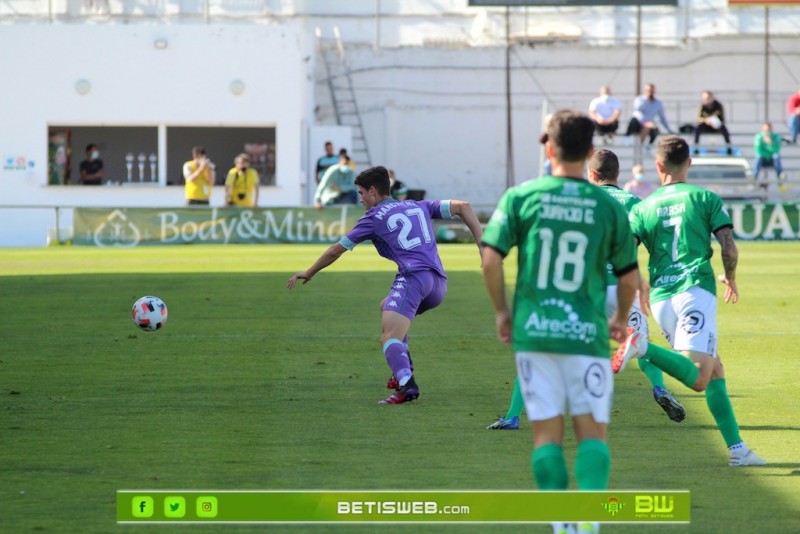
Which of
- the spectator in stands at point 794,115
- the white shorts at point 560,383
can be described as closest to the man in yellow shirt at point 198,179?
the spectator in stands at point 794,115

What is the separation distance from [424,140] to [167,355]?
32582 mm

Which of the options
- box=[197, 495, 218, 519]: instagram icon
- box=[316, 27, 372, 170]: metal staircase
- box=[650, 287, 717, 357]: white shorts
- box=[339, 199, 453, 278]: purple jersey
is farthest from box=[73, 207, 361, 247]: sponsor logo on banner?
box=[197, 495, 218, 519]: instagram icon

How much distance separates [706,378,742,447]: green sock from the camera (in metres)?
8.12

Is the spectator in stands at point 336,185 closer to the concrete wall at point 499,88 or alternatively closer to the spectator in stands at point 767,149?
the spectator in stands at point 767,149

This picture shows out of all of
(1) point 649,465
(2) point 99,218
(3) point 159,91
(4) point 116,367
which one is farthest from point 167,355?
(3) point 159,91

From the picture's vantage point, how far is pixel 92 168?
39.2m

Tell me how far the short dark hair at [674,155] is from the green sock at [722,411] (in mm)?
1317

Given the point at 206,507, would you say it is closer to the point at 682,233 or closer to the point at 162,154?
the point at 682,233

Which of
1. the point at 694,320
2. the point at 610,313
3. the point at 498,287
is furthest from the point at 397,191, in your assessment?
the point at 498,287

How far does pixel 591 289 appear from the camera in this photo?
5.83 m

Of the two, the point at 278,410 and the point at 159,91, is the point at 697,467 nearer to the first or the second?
the point at 278,410

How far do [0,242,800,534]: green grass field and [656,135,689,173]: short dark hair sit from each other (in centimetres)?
176

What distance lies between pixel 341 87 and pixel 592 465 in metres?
40.5

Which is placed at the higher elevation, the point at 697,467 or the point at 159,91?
the point at 159,91
